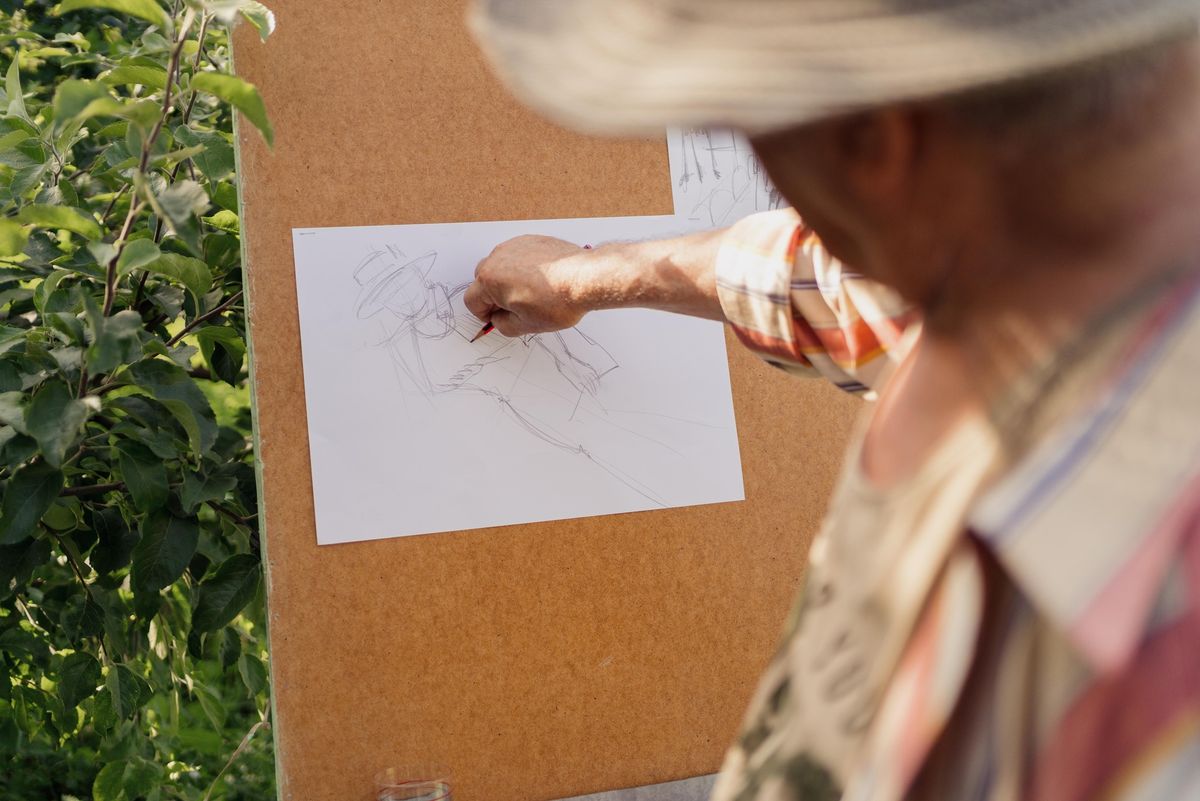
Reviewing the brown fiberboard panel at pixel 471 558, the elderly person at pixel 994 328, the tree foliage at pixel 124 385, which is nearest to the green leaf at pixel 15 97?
the tree foliage at pixel 124 385

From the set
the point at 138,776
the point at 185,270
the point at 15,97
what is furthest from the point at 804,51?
the point at 138,776

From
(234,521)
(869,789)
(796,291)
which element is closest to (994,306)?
(869,789)

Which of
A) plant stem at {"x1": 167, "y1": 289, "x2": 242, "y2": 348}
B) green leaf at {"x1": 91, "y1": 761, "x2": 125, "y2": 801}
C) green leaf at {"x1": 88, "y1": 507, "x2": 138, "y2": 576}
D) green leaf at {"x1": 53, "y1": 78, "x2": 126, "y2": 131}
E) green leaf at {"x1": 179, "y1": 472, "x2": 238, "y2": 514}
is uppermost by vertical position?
green leaf at {"x1": 53, "y1": 78, "x2": 126, "y2": 131}

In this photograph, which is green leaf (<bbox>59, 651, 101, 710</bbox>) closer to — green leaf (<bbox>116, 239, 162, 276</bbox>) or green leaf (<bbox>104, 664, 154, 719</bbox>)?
green leaf (<bbox>104, 664, 154, 719</bbox>)

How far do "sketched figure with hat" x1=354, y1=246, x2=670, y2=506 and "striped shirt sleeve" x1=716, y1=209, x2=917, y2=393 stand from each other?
0.88ft

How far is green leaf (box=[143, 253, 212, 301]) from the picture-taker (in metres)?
1.25

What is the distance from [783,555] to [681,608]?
0.17m

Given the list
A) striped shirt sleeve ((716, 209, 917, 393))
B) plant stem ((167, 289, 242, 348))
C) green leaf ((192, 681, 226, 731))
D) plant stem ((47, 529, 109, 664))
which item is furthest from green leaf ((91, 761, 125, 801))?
striped shirt sleeve ((716, 209, 917, 393))

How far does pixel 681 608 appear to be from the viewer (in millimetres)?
1515

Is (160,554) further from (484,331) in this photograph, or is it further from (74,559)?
(484,331)

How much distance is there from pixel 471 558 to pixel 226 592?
0.98 ft

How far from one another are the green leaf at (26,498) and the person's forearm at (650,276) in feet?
2.00

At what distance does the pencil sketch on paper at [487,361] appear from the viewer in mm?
1444

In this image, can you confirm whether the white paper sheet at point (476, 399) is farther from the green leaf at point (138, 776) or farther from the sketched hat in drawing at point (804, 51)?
the sketched hat in drawing at point (804, 51)
